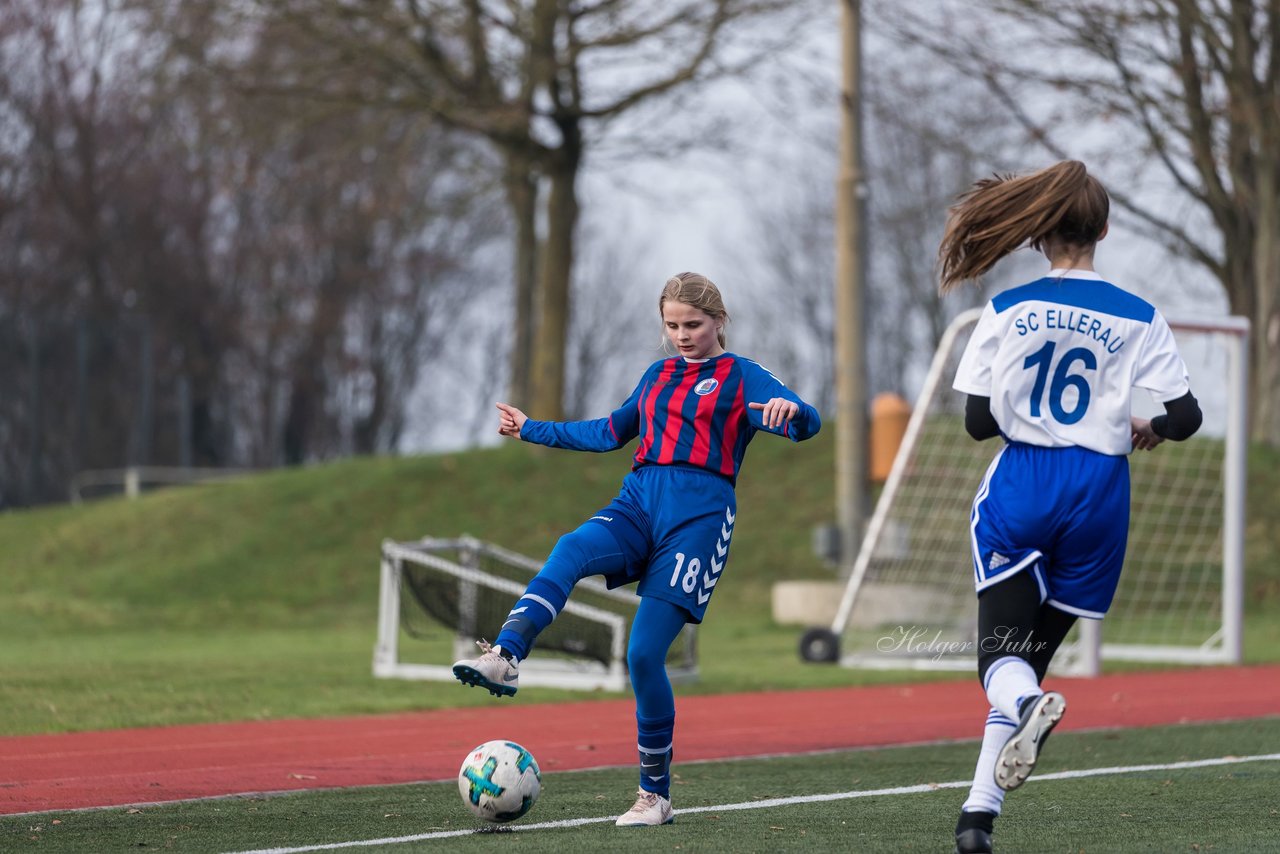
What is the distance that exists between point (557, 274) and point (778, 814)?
20.4 meters

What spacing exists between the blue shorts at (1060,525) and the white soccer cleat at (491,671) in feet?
4.84

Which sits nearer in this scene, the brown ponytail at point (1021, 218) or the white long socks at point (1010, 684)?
the white long socks at point (1010, 684)

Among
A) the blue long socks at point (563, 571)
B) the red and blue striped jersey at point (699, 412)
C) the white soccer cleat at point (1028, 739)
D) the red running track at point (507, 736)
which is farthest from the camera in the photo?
the red running track at point (507, 736)

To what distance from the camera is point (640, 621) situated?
599cm

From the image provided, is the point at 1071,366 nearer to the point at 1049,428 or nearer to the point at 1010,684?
the point at 1049,428

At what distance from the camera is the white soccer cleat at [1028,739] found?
463cm

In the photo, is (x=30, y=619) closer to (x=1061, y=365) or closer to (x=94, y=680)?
(x=94, y=680)

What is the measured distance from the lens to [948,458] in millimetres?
16906

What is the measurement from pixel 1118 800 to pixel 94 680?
830 centimetres

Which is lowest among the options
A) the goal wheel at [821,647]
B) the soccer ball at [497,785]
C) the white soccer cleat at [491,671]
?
the goal wheel at [821,647]

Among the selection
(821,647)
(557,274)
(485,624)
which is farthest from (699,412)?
(557,274)

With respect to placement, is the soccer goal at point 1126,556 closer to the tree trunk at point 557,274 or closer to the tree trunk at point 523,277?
the tree trunk at point 557,274

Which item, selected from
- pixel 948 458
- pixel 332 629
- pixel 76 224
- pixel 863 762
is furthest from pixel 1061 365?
pixel 76 224

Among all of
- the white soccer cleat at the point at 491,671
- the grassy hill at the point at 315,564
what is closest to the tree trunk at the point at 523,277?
the grassy hill at the point at 315,564
